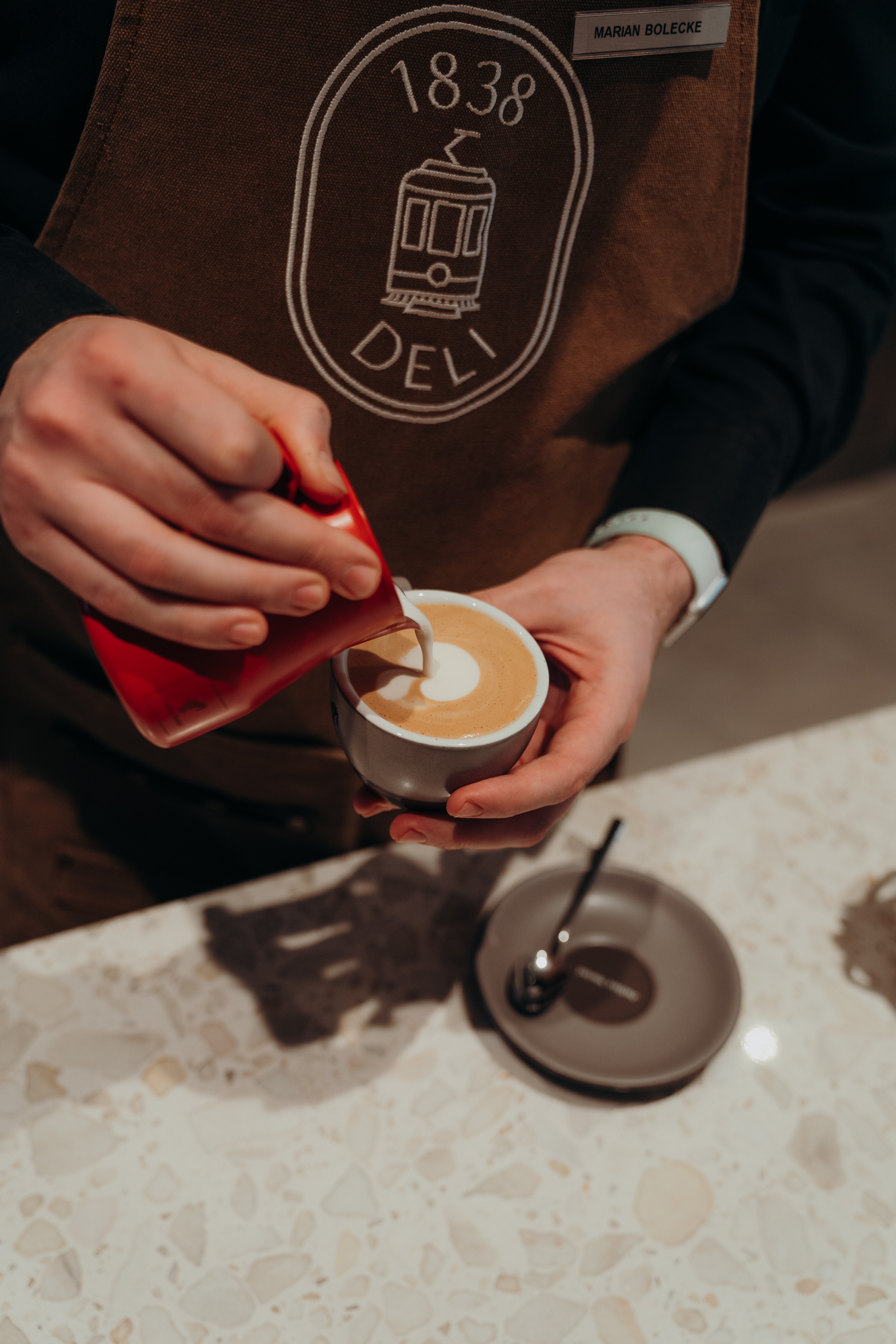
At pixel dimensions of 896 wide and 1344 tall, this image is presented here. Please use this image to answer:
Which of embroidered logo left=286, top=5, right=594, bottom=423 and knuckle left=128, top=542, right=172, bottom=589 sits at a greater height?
embroidered logo left=286, top=5, right=594, bottom=423

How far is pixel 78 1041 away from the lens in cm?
80

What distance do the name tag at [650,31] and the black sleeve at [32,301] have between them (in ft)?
1.43

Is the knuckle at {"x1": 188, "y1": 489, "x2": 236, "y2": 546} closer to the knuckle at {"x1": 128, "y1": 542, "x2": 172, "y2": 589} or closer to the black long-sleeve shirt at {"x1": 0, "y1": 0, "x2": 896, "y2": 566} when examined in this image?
the knuckle at {"x1": 128, "y1": 542, "x2": 172, "y2": 589}

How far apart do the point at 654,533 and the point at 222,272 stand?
0.52 m

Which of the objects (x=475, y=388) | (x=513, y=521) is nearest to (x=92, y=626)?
(x=475, y=388)

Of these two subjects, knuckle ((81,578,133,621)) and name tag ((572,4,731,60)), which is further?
name tag ((572,4,731,60))

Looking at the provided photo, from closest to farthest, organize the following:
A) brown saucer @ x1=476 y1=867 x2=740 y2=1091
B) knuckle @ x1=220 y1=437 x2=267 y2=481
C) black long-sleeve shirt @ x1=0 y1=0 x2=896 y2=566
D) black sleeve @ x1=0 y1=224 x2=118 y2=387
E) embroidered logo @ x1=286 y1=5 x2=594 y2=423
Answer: knuckle @ x1=220 y1=437 x2=267 y2=481 → black sleeve @ x1=0 y1=224 x2=118 y2=387 → embroidered logo @ x1=286 y1=5 x2=594 y2=423 → brown saucer @ x1=476 y1=867 x2=740 y2=1091 → black long-sleeve shirt @ x1=0 y1=0 x2=896 y2=566

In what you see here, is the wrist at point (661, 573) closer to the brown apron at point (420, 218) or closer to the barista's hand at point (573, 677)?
the barista's hand at point (573, 677)

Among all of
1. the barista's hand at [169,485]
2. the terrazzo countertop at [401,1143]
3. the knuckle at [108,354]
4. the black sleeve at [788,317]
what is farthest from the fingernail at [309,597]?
the black sleeve at [788,317]

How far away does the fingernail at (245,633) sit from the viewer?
0.52m

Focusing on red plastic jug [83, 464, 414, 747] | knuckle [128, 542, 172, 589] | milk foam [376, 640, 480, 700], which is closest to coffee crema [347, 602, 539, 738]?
milk foam [376, 640, 480, 700]

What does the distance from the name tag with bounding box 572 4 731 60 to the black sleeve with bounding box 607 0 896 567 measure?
0.25 metres

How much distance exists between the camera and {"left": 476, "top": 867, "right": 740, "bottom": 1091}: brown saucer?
798mm

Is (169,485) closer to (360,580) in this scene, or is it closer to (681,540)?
(360,580)
